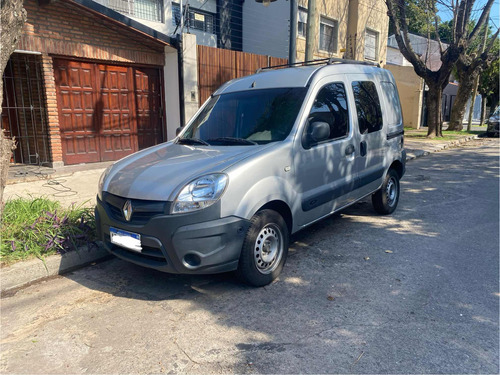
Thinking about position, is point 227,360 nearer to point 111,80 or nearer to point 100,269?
point 100,269

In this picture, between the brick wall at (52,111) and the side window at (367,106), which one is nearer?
the side window at (367,106)

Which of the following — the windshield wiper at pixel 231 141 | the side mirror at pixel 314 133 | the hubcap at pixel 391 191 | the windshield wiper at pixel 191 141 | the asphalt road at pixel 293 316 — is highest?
the side mirror at pixel 314 133

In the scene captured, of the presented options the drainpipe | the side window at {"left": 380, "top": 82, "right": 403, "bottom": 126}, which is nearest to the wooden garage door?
the drainpipe

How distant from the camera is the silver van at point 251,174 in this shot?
131 inches

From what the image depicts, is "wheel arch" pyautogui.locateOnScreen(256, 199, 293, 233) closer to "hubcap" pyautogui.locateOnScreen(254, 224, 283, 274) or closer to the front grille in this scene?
"hubcap" pyautogui.locateOnScreen(254, 224, 283, 274)

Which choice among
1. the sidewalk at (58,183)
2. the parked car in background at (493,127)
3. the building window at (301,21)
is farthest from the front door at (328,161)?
the parked car in background at (493,127)

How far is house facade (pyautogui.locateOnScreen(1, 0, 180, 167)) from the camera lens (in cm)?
818

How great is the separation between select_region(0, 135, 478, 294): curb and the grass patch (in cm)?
9

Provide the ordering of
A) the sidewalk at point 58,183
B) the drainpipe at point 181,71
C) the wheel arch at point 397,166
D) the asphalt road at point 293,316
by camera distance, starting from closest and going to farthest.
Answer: the asphalt road at point 293,316, the wheel arch at point 397,166, the sidewalk at point 58,183, the drainpipe at point 181,71

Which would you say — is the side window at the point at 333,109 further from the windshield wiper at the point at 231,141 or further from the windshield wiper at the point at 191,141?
the windshield wiper at the point at 191,141

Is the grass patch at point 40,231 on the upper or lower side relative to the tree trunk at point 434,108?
lower

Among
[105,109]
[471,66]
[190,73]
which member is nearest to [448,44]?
[471,66]

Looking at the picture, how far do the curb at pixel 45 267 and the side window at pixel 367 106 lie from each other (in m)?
3.59

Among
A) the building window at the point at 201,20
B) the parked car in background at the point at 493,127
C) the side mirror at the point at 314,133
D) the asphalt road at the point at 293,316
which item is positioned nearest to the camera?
the asphalt road at the point at 293,316
